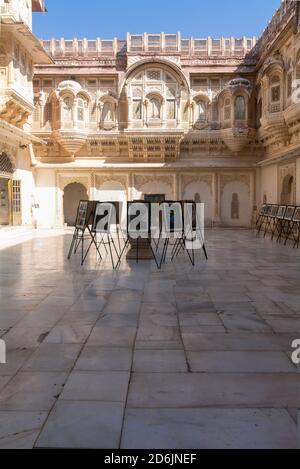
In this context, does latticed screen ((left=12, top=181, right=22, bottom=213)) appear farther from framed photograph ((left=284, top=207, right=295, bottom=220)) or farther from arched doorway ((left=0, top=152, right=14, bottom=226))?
framed photograph ((left=284, top=207, right=295, bottom=220))

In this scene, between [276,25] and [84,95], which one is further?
[84,95]

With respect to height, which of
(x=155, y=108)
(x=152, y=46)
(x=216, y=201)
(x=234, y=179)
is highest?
(x=152, y=46)

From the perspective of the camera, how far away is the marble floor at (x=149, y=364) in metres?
2.18

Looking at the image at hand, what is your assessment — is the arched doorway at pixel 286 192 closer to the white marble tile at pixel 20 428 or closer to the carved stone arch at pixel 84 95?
the carved stone arch at pixel 84 95

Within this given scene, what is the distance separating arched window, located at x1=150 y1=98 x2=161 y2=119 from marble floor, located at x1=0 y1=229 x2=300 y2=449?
1235 cm

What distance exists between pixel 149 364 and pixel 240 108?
15.6 metres

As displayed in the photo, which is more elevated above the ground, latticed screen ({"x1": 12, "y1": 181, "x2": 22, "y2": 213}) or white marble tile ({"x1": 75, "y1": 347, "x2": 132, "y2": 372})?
latticed screen ({"x1": 12, "y1": 181, "x2": 22, "y2": 213})

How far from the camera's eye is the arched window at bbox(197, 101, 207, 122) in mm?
17578

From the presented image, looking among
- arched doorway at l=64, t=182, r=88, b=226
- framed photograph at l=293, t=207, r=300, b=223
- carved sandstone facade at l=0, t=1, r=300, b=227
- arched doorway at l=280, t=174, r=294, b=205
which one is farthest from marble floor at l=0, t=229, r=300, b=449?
arched doorway at l=64, t=182, r=88, b=226

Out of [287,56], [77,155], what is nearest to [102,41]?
[77,155]

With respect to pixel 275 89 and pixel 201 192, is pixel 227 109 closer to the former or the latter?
pixel 275 89

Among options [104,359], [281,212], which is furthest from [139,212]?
[281,212]

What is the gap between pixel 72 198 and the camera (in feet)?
68.0
